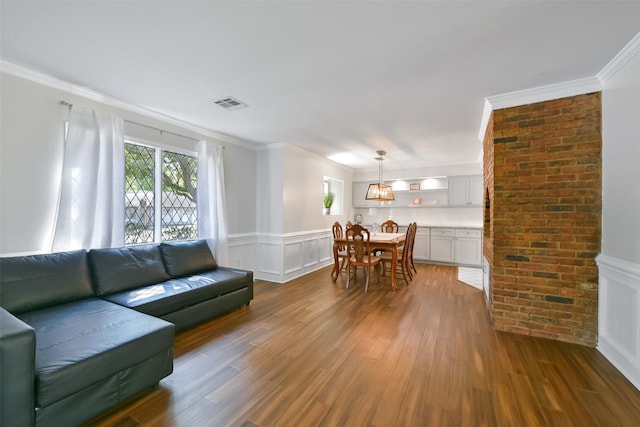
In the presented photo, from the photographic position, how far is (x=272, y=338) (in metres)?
2.57

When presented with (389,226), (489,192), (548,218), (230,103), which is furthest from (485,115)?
(389,226)

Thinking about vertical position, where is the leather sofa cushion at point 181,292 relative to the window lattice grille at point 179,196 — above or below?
below

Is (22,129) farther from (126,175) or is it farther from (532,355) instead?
(532,355)

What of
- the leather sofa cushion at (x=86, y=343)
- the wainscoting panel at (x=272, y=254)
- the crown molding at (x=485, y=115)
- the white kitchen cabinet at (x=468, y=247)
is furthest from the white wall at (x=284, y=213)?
the white kitchen cabinet at (x=468, y=247)

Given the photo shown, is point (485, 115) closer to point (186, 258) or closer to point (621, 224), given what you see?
point (621, 224)

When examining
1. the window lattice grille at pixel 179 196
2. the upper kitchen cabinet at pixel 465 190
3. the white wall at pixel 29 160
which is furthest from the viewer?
the upper kitchen cabinet at pixel 465 190

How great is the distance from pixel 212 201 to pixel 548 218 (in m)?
4.12

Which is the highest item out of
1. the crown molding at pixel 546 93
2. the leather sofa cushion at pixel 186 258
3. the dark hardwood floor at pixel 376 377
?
the crown molding at pixel 546 93

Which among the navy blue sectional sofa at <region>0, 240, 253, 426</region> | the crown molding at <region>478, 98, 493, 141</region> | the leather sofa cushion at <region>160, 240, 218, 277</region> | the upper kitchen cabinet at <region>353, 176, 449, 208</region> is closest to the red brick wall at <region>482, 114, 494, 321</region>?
the crown molding at <region>478, 98, 493, 141</region>

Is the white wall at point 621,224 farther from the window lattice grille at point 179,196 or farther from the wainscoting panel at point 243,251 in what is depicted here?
the window lattice grille at point 179,196

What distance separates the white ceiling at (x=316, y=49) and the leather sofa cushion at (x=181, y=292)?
6.73ft

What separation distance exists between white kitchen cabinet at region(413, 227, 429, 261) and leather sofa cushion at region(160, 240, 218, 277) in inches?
190

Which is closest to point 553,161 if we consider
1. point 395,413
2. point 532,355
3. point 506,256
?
point 506,256

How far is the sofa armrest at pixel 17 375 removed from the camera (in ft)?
4.00
